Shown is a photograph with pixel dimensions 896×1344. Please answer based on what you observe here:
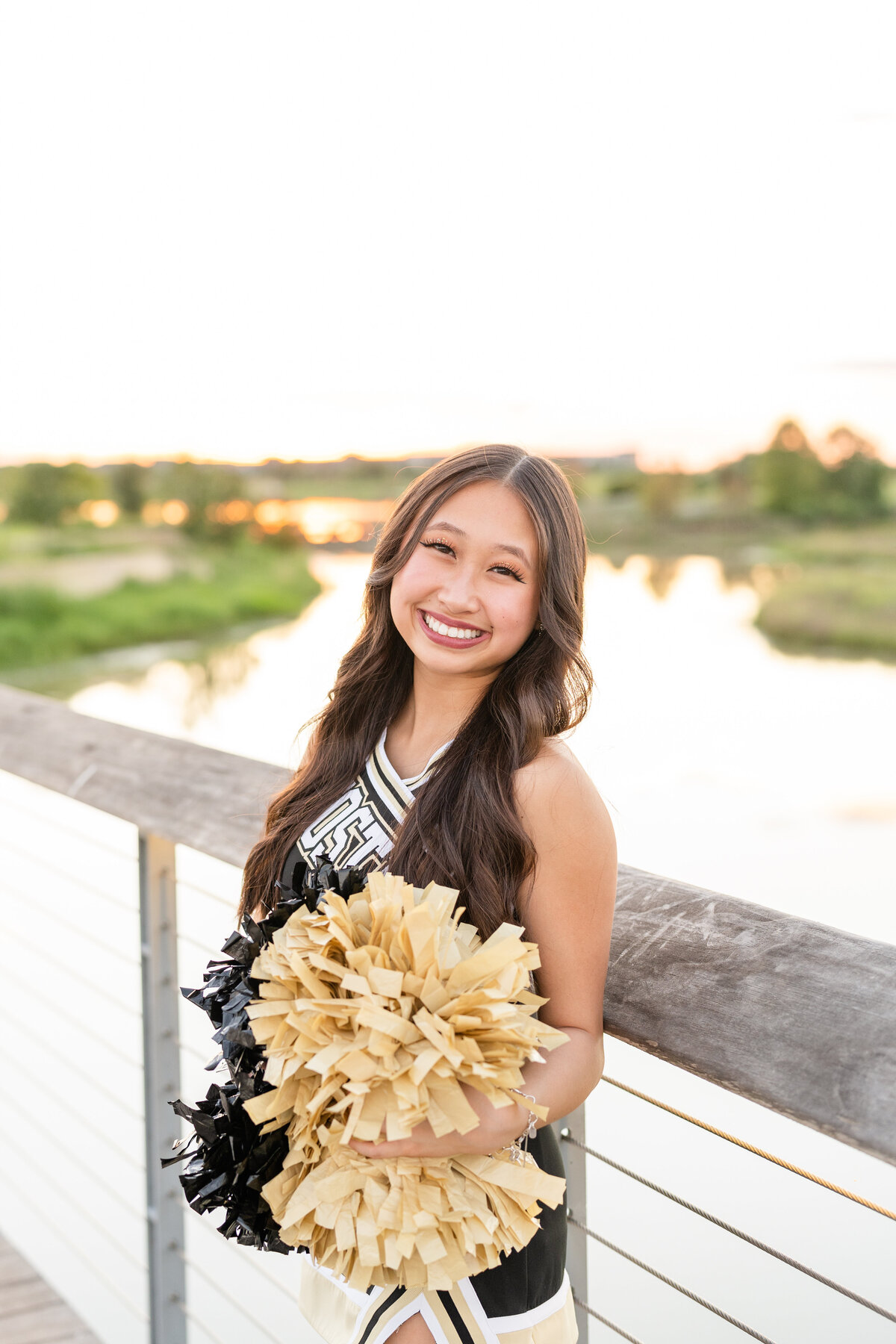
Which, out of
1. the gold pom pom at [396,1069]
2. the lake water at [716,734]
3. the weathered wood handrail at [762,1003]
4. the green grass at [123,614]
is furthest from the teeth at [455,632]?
the green grass at [123,614]

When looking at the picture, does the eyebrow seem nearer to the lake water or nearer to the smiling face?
the smiling face

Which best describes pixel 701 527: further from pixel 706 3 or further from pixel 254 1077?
pixel 254 1077

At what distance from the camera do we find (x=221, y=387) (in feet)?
68.1

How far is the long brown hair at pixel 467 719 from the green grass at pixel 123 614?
20.1m

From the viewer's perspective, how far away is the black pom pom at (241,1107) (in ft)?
2.91

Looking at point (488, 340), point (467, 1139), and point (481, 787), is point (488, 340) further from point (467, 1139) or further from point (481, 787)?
point (467, 1139)

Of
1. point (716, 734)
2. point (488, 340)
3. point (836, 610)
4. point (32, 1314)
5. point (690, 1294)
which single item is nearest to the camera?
point (690, 1294)

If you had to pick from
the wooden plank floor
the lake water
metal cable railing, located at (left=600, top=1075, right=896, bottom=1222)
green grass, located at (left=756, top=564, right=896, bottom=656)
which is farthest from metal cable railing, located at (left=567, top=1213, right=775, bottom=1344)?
green grass, located at (left=756, top=564, right=896, bottom=656)

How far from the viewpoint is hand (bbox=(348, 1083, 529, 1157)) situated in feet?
2.59

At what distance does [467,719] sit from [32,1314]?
1660 millimetres

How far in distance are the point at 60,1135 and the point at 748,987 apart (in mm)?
5119

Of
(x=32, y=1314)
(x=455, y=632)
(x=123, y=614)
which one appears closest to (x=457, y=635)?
(x=455, y=632)

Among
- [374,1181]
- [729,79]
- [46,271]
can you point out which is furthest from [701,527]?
[46,271]

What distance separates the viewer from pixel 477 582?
1151mm
